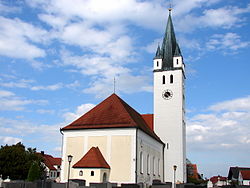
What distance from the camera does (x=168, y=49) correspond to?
48250 mm

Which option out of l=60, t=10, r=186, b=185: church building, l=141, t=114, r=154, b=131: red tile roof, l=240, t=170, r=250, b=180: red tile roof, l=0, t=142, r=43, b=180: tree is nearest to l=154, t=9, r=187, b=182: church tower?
l=60, t=10, r=186, b=185: church building

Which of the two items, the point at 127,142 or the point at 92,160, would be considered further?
the point at 127,142

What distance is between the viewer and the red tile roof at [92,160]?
30.9 meters

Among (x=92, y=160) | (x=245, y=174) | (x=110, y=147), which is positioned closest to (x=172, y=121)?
(x=110, y=147)

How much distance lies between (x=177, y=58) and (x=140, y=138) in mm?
16711

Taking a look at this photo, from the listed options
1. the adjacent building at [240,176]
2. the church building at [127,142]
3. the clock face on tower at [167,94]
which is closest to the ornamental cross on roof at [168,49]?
the church building at [127,142]

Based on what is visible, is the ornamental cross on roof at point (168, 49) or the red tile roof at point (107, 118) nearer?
the red tile roof at point (107, 118)

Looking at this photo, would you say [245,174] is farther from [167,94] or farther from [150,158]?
[150,158]

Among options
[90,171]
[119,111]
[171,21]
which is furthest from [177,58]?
[90,171]

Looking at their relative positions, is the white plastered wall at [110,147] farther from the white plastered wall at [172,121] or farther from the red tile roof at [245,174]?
the red tile roof at [245,174]

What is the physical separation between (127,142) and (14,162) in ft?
67.1

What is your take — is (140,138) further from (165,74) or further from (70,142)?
(165,74)

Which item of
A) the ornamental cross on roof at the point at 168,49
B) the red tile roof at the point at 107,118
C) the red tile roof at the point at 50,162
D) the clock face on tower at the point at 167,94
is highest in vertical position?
the ornamental cross on roof at the point at 168,49

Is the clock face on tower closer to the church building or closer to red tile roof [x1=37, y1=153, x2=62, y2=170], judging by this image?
the church building
